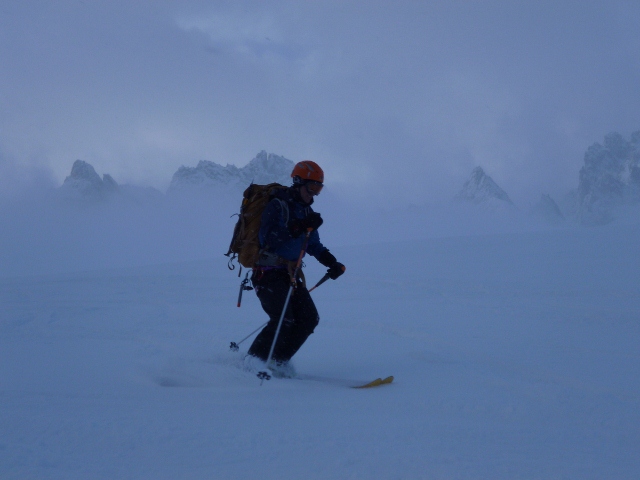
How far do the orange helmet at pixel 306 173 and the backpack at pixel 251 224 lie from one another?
0.18 m

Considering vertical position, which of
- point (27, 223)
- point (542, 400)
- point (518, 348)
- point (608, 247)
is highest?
point (27, 223)

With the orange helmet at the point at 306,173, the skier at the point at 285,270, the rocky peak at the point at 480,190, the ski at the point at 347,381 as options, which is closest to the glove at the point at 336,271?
the skier at the point at 285,270

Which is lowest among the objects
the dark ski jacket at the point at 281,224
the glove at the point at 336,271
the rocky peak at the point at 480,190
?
the glove at the point at 336,271

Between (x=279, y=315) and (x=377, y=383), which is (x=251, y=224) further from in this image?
(x=377, y=383)

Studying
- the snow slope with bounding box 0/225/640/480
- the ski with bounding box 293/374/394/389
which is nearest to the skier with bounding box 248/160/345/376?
the ski with bounding box 293/374/394/389

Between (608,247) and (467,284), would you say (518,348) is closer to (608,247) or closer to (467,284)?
(467,284)

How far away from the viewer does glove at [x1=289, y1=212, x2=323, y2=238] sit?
12.8 ft

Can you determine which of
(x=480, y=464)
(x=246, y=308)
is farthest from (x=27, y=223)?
(x=480, y=464)

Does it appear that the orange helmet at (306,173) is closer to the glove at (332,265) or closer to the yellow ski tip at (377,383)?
the glove at (332,265)

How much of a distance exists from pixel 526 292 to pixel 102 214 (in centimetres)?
14745

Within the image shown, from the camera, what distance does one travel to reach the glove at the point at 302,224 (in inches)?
153

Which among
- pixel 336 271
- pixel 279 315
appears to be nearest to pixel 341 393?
pixel 279 315

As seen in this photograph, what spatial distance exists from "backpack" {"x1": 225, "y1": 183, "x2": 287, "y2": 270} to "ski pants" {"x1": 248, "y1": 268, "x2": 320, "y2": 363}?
21 centimetres

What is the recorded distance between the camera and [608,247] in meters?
14.7
